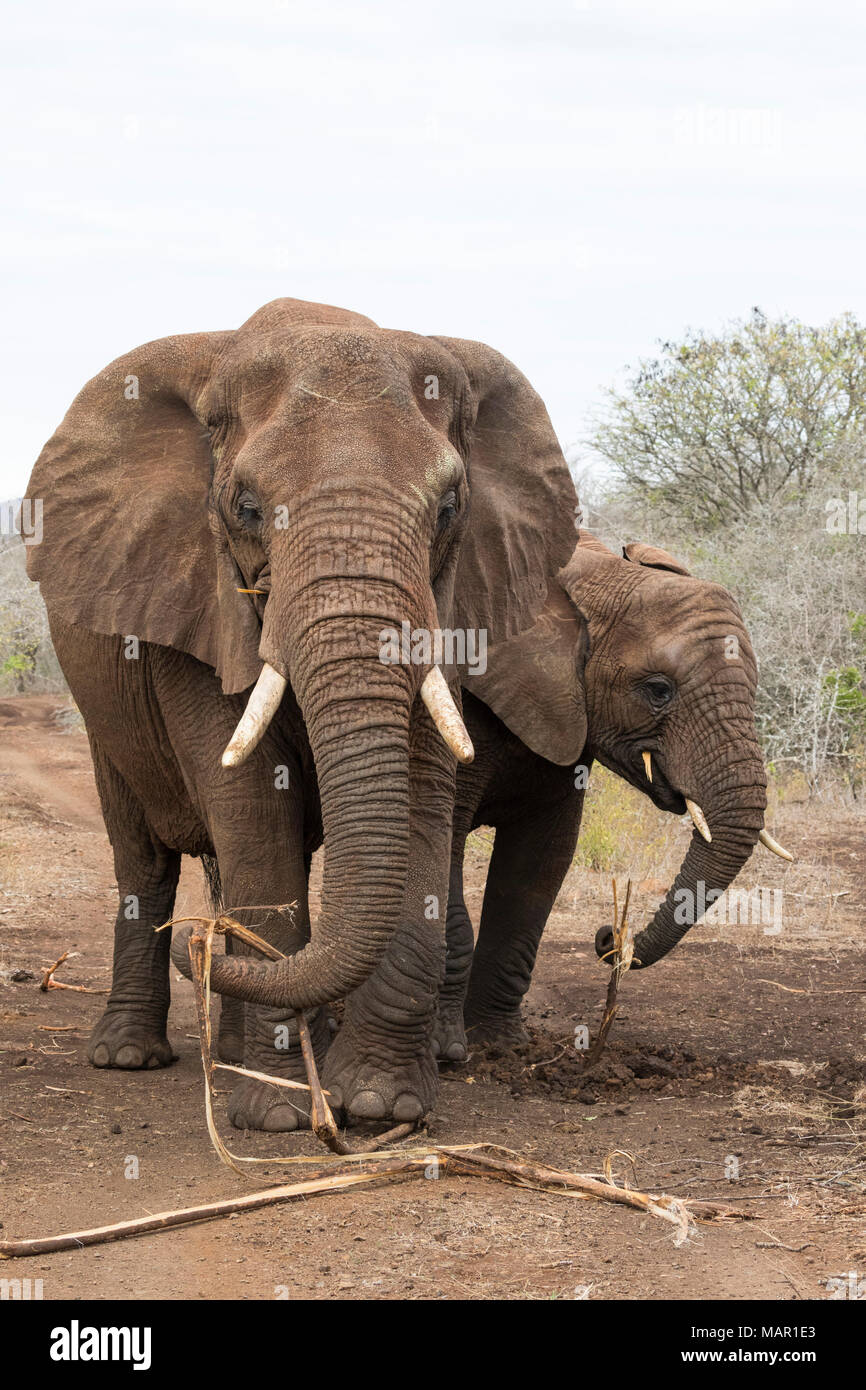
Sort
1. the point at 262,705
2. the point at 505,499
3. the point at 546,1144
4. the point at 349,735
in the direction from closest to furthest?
the point at 349,735 → the point at 262,705 → the point at 546,1144 → the point at 505,499

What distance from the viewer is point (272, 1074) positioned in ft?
20.0

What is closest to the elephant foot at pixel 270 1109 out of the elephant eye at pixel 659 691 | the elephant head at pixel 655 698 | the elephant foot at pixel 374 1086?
the elephant foot at pixel 374 1086

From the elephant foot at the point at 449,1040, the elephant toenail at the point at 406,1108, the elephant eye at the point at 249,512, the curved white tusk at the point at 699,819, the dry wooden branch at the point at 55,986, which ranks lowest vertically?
the dry wooden branch at the point at 55,986

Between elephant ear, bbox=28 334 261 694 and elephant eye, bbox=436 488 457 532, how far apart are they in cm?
75

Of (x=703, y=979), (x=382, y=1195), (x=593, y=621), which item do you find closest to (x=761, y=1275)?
(x=382, y=1195)

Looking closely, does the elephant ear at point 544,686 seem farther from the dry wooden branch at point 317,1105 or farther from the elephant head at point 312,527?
the dry wooden branch at point 317,1105

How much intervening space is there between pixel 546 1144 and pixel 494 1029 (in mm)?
1984

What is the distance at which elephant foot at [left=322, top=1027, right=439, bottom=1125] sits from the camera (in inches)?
231

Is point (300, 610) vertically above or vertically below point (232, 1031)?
above

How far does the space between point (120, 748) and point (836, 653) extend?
12.6 metres

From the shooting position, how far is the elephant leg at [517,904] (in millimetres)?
8094

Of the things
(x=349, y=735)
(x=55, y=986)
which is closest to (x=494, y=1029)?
Answer: (x=55, y=986)

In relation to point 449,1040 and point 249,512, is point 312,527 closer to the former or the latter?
point 249,512

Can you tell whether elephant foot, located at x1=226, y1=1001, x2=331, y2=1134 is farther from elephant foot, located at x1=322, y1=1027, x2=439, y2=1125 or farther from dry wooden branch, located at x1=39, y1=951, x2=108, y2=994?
dry wooden branch, located at x1=39, y1=951, x2=108, y2=994
